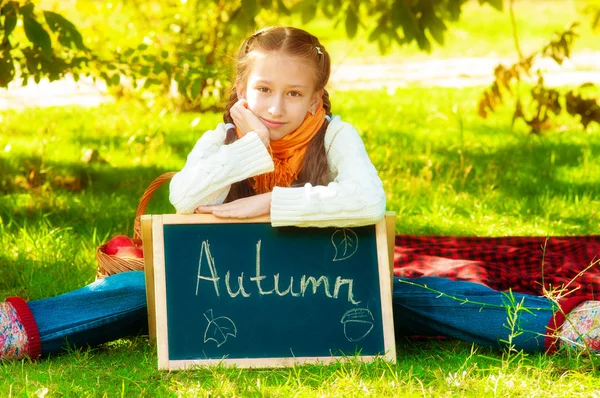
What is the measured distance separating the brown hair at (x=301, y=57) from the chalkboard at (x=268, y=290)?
264 mm

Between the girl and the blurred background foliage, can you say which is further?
the blurred background foliage

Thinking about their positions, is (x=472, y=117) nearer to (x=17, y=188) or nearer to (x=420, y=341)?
(x=17, y=188)

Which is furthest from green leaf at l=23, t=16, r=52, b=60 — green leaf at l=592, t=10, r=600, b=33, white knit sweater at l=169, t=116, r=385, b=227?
green leaf at l=592, t=10, r=600, b=33

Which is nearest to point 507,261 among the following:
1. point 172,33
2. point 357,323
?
point 357,323

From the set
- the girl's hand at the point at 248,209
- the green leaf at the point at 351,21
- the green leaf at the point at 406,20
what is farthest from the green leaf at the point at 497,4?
the girl's hand at the point at 248,209

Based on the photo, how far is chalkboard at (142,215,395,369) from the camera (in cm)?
314

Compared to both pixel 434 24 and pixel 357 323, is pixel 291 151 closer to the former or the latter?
pixel 357 323

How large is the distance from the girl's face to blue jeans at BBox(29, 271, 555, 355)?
2.37ft

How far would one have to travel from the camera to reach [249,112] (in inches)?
130

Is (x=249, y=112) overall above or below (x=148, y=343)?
above

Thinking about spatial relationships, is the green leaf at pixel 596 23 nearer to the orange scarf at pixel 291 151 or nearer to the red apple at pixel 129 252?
the orange scarf at pixel 291 151

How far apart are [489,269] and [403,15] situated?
1887 mm

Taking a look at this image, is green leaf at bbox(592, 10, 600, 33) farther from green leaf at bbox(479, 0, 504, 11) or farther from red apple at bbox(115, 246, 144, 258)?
red apple at bbox(115, 246, 144, 258)

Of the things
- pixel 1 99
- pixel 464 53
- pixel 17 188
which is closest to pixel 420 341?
pixel 17 188
